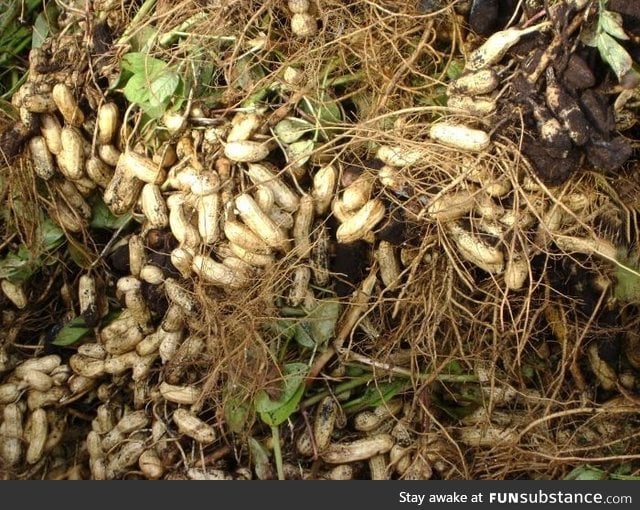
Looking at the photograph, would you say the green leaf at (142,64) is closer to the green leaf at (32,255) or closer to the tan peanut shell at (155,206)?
the tan peanut shell at (155,206)

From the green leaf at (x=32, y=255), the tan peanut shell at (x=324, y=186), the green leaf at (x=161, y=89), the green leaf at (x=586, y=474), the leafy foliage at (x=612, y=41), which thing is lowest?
the green leaf at (x=586, y=474)

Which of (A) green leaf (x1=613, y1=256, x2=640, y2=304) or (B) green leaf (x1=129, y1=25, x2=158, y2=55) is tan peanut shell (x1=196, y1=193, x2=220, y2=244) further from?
(A) green leaf (x1=613, y1=256, x2=640, y2=304)

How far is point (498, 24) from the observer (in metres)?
1.72

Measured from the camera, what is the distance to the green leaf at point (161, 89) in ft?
5.88

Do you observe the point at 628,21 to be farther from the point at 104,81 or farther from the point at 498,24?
the point at 104,81

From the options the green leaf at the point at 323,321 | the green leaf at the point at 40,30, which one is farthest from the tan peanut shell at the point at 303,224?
the green leaf at the point at 40,30

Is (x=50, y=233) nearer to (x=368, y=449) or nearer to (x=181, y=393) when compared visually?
(x=181, y=393)

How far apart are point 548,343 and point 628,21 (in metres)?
0.67

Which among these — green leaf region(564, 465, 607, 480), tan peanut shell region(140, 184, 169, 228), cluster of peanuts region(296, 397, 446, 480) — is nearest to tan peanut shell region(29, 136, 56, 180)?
tan peanut shell region(140, 184, 169, 228)

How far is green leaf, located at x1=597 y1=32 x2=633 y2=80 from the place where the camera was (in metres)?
1.59

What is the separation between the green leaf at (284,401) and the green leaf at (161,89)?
0.59 meters

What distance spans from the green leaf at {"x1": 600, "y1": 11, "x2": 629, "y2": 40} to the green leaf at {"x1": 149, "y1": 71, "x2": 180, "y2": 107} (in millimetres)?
818

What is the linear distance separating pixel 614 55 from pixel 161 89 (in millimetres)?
859

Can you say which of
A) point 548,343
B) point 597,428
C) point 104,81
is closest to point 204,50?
point 104,81
